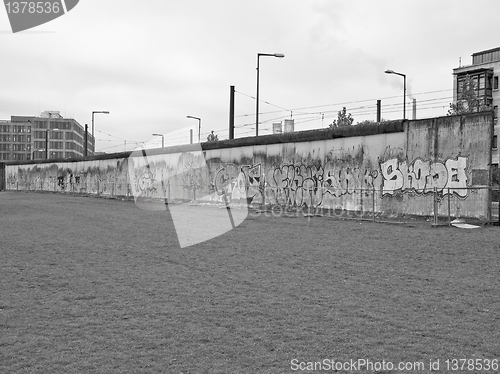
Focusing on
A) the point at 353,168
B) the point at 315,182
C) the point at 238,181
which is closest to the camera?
the point at 353,168

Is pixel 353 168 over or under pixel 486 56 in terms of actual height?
under

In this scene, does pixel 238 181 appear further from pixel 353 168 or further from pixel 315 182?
pixel 353 168

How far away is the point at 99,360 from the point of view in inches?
187

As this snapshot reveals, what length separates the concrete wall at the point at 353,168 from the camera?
60.7ft

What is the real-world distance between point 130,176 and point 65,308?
140 ft

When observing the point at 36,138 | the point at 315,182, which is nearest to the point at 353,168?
the point at 315,182

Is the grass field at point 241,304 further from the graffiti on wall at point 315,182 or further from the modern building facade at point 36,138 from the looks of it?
the modern building facade at point 36,138

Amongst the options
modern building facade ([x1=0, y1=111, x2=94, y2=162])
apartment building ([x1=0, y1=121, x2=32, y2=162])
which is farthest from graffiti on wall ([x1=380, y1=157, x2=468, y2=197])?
apartment building ([x1=0, y1=121, x2=32, y2=162])

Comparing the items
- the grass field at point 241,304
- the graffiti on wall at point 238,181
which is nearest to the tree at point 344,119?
the graffiti on wall at point 238,181

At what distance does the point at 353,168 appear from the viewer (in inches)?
924

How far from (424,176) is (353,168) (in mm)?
4020

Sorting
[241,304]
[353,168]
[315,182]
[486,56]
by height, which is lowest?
[241,304]

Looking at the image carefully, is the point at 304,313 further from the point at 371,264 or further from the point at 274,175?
the point at 274,175

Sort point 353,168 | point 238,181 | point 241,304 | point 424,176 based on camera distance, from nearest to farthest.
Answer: point 241,304, point 424,176, point 353,168, point 238,181
